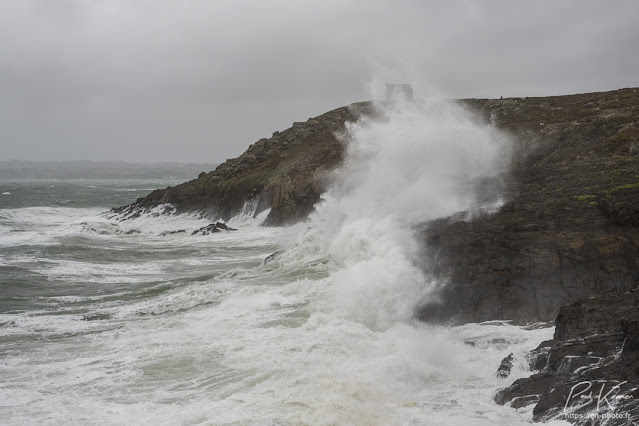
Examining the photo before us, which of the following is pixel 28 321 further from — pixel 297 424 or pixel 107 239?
pixel 107 239

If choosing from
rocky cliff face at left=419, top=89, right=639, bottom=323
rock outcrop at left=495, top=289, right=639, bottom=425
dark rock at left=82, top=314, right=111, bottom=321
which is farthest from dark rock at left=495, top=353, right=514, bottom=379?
dark rock at left=82, top=314, right=111, bottom=321

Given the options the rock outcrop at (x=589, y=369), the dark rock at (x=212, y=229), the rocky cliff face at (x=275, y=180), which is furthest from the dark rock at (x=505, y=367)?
the dark rock at (x=212, y=229)

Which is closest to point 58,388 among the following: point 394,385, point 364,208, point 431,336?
A: point 394,385

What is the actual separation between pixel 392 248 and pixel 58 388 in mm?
7484

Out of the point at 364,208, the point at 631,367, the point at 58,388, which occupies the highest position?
the point at 364,208

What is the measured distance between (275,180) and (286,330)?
23.3 meters

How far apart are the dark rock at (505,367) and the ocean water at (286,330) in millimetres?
100

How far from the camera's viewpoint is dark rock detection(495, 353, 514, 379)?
8227mm

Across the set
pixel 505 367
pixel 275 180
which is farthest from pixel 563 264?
pixel 275 180

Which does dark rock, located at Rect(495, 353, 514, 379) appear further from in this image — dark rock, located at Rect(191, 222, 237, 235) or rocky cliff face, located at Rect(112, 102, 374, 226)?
dark rock, located at Rect(191, 222, 237, 235)

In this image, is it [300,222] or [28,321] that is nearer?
[28,321]

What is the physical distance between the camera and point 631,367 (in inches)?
260

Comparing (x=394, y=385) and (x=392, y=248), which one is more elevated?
(x=392, y=248)

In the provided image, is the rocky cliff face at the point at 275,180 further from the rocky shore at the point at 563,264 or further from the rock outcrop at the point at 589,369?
the rock outcrop at the point at 589,369
